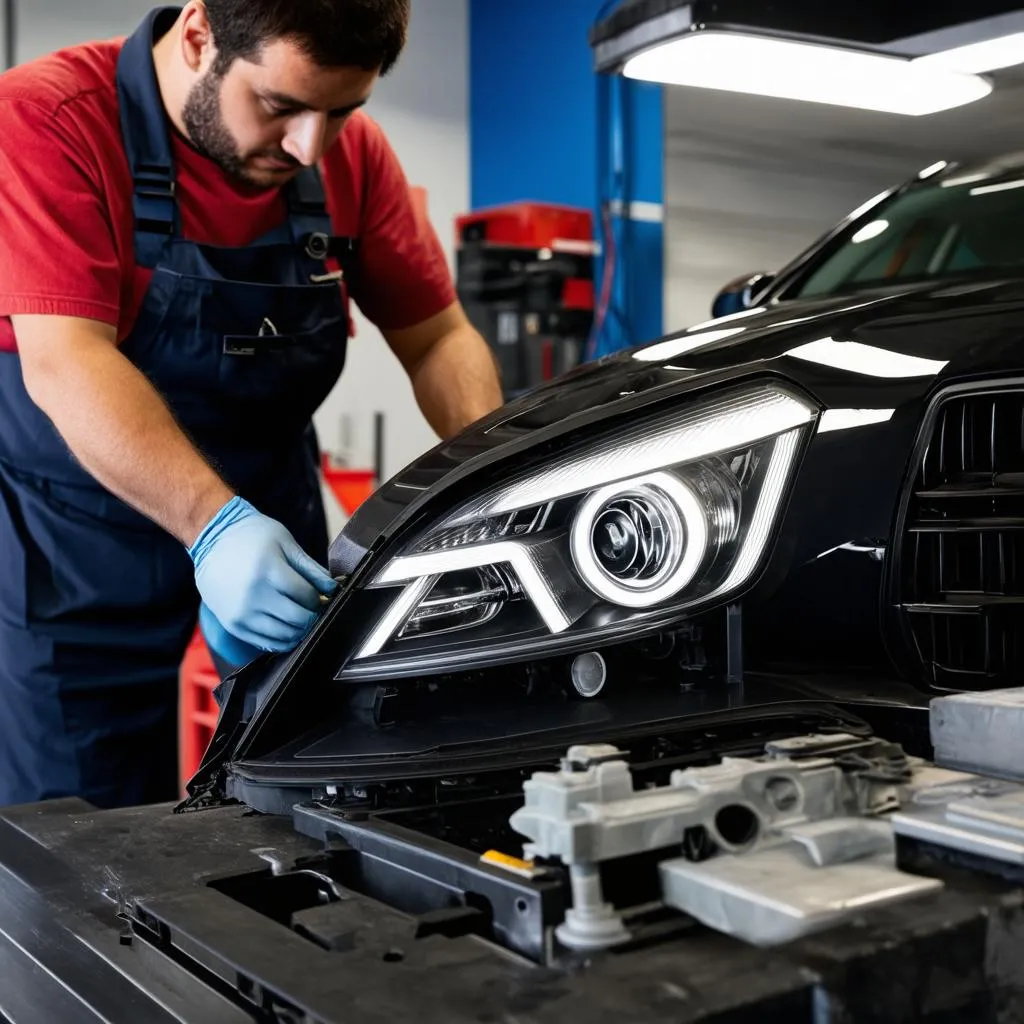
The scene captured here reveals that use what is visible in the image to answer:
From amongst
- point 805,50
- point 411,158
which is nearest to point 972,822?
point 805,50

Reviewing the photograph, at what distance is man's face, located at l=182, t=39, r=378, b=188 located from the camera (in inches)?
67.6

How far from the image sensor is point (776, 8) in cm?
223

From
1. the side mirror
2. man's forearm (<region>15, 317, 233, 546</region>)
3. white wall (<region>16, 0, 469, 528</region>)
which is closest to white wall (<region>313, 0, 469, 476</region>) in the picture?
white wall (<region>16, 0, 469, 528</region>)

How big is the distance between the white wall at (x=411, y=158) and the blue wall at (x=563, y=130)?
0.09 metres

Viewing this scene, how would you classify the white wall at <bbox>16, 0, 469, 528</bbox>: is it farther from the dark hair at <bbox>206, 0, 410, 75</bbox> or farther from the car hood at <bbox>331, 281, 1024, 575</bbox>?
the car hood at <bbox>331, 281, 1024, 575</bbox>

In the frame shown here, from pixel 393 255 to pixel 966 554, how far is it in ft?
4.25

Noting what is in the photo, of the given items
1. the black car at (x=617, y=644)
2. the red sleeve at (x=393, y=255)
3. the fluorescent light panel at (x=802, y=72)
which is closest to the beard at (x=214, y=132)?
the red sleeve at (x=393, y=255)

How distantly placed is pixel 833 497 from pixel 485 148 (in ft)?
19.8

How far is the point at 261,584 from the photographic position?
1353 millimetres

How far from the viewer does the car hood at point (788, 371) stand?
116 centimetres

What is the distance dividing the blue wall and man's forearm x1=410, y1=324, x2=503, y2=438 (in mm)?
3676

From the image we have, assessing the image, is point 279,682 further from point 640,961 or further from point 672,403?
point 640,961

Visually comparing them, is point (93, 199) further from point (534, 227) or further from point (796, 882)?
Result: point (534, 227)

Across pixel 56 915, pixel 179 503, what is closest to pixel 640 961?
pixel 56 915
